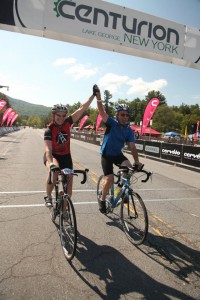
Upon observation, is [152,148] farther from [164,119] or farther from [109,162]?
[164,119]

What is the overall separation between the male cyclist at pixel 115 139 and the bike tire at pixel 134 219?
65 cm

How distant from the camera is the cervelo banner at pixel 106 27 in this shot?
290 inches

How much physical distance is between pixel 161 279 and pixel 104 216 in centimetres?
253

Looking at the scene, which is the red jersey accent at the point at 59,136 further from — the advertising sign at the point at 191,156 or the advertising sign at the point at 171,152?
the advertising sign at the point at 171,152

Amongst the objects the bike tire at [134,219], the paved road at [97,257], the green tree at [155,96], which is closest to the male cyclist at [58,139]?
the paved road at [97,257]

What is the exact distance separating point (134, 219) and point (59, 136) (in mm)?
1986

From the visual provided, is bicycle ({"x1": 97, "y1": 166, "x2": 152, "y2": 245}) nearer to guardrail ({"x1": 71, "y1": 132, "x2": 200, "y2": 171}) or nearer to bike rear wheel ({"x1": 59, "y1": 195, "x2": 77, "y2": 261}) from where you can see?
bike rear wheel ({"x1": 59, "y1": 195, "x2": 77, "y2": 261})

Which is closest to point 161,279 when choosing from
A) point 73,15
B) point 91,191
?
point 91,191

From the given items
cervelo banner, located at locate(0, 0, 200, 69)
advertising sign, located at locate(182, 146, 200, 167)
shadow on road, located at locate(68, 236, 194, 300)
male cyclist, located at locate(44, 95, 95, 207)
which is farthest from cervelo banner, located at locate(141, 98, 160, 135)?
shadow on road, located at locate(68, 236, 194, 300)

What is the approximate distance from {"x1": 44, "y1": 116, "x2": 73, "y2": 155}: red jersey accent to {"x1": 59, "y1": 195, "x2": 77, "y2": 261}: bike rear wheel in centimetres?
115

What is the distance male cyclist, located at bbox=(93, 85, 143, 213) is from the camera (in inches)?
215

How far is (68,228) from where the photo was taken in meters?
4.23

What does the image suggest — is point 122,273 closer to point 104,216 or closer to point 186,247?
point 186,247

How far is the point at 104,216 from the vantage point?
606 centimetres
